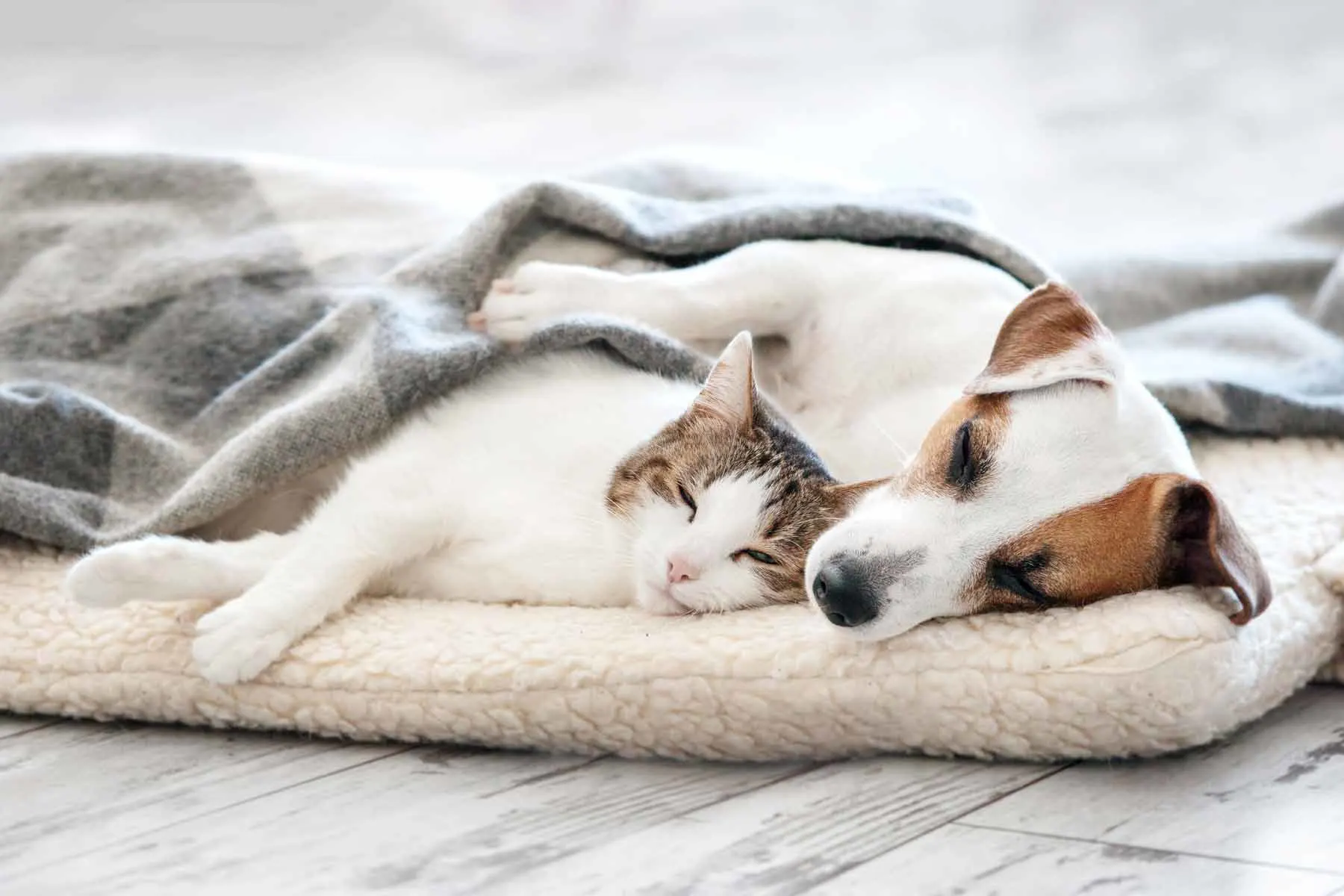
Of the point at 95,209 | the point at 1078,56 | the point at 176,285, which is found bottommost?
the point at 176,285

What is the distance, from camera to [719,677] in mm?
1315

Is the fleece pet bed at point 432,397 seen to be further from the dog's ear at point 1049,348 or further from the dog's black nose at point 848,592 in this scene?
the dog's ear at point 1049,348

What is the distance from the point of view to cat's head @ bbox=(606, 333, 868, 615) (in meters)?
1.44

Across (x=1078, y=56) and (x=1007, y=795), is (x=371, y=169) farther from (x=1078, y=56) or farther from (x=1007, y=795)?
(x=1078, y=56)

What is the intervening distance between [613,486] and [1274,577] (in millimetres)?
679

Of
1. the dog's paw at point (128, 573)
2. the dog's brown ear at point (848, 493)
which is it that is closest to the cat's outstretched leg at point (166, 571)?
the dog's paw at point (128, 573)

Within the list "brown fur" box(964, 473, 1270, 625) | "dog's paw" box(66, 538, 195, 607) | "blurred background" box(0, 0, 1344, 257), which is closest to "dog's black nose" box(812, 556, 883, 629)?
"brown fur" box(964, 473, 1270, 625)

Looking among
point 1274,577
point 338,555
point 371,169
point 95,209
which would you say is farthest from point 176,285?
point 1274,577

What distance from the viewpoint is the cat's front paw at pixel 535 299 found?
1.73 metres

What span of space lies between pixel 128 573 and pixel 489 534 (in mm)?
361

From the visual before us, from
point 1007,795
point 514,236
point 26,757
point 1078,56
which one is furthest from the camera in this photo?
point 1078,56

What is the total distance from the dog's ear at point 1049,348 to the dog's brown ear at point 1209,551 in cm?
Result: 13

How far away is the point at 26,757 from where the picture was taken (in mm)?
1349

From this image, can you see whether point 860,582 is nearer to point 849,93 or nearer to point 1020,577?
point 1020,577
